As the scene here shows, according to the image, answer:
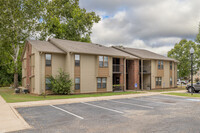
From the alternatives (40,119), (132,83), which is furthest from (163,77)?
(40,119)

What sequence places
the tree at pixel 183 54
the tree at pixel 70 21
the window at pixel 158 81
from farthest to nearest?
the tree at pixel 183 54
the tree at pixel 70 21
the window at pixel 158 81

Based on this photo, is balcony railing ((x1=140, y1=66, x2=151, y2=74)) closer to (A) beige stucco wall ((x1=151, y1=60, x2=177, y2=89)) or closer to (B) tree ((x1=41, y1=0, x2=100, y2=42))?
(A) beige stucco wall ((x1=151, y1=60, x2=177, y2=89))

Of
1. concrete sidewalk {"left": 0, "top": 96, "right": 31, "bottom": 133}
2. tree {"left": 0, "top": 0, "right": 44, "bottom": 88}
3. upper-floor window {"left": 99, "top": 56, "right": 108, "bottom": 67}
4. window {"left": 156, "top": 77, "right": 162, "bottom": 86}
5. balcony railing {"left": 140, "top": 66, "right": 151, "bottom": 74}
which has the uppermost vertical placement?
tree {"left": 0, "top": 0, "right": 44, "bottom": 88}

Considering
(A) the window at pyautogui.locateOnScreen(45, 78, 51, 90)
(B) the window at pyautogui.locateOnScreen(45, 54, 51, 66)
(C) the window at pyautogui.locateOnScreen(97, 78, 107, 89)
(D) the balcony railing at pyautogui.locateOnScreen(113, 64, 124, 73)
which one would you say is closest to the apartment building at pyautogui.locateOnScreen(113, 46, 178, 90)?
(D) the balcony railing at pyautogui.locateOnScreen(113, 64, 124, 73)

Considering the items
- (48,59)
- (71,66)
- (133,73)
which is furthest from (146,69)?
(48,59)

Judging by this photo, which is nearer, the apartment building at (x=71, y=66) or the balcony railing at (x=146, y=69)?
the apartment building at (x=71, y=66)

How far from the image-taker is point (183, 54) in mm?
45000

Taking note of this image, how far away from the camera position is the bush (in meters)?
20.5

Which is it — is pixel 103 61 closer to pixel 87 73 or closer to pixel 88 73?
pixel 88 73

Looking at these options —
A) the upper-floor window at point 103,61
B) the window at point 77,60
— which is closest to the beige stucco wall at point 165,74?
the upper-floor window at point 103,61

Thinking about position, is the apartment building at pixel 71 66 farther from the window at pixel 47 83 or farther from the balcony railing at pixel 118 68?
the balcony railing at pixel 118 68

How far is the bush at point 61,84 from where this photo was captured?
20.5 metres

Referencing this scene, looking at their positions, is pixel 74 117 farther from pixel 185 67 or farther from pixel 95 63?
pixel 185 67

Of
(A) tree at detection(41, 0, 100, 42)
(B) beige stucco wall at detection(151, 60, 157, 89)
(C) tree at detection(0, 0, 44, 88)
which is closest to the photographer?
(C) tree at detection(0, 0, 44, 88)
